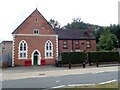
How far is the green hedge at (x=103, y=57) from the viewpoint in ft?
187

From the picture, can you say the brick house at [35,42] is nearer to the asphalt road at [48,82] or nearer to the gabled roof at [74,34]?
the gabled roof at [74,34]

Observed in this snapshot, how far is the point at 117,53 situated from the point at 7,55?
2197 centimetres

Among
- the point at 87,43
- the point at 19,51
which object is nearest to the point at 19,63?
the point at 19,51

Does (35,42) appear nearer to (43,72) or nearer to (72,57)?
(72,57)

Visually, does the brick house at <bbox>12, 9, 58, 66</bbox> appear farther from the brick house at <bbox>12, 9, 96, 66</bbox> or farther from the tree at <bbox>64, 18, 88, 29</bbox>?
the tree at <bbox>64, 18, 88, 29</bbox>

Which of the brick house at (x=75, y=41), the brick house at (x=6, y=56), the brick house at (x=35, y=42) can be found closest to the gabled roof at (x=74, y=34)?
the brick house at (x=75, y=41)

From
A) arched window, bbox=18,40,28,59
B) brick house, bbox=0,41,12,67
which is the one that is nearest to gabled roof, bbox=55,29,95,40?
arched window, bbox=18,40,28,59

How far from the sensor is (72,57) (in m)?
55.7

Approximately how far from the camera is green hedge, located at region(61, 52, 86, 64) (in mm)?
55034

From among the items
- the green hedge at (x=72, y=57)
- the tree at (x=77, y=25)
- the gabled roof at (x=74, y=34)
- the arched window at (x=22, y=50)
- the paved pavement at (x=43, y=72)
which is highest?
the tree at (x=77, y=25)

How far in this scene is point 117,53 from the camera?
60188 millimetres

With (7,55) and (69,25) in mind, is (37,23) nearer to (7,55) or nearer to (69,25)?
(7,55)

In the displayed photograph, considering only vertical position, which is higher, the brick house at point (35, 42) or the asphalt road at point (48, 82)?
the brick house at point (35, 42)

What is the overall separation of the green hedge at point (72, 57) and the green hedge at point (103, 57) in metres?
1.56
